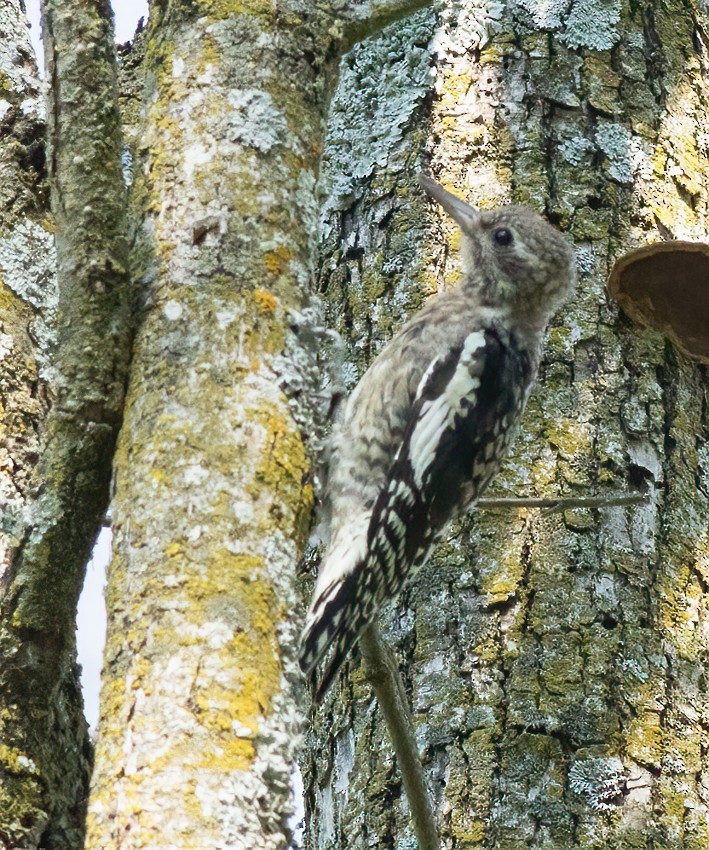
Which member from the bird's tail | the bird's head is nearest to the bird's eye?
the bird's head

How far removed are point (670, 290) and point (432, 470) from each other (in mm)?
898

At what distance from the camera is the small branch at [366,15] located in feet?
8.43

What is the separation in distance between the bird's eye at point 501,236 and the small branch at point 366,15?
4.27 ft

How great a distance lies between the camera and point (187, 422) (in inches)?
79.7

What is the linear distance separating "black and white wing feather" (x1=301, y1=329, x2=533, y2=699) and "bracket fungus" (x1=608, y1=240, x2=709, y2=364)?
1.28ft

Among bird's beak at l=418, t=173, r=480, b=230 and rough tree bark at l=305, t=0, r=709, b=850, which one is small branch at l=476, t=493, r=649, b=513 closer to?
rough tree bark at l=305, t=0, r=709, b=850

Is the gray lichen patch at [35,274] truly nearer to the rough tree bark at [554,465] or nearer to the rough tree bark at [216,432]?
the rough tree bark at [216,432]

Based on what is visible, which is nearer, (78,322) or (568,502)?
(78,322)

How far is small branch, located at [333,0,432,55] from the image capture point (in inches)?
101

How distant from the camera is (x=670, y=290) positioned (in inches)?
150

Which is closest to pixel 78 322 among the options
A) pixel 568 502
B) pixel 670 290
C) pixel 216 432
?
pixel 216 432

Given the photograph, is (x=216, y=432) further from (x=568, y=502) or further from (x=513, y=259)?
(x=513, y=259)

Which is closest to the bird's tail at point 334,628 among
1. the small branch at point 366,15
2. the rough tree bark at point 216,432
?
the rough tree bark at point 216,432

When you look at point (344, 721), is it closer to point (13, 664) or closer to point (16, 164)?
point (13, 664)
